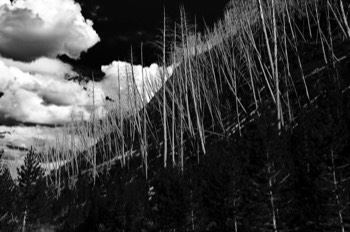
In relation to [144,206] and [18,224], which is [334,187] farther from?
[18,224]

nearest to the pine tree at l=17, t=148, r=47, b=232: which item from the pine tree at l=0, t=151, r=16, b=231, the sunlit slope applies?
the pine tree at l=0, t=151, r=16, b=231

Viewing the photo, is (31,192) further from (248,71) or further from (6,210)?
(248,71)

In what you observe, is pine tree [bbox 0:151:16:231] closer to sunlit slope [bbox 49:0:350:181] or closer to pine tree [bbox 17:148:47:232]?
pine tree [bbox 17:148:47:232]

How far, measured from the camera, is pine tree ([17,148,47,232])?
34216mm

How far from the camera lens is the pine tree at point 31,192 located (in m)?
34.2

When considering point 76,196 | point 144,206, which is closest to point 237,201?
point 144,206

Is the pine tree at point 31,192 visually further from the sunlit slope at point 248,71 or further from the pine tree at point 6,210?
the sunlit slope at point 248,71

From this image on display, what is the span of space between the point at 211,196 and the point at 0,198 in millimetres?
24650

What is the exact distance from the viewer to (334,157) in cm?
1071

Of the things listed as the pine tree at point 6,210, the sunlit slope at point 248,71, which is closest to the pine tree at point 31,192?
the pine tree at point 6,210

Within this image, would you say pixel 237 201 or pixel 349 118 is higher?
pixel 349 118

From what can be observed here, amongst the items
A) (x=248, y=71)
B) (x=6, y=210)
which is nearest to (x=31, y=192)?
(x=6, y=210)

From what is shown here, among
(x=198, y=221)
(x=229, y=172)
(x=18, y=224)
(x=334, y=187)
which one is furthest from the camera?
(x=18, y=224)

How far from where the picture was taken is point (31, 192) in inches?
1367
